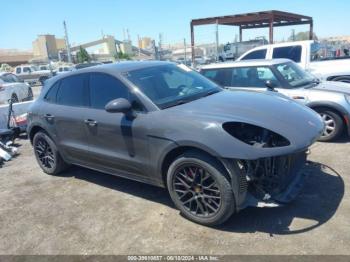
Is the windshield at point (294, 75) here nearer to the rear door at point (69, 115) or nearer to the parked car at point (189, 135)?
the parked car at point (189, 135)

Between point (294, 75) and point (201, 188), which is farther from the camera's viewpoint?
point (294, 75)

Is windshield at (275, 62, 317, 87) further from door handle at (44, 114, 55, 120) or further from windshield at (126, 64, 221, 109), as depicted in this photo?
door handle at (44, 114, 55, 120)

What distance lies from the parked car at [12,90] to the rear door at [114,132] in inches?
371

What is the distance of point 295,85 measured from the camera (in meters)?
6.62

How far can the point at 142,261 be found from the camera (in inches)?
129

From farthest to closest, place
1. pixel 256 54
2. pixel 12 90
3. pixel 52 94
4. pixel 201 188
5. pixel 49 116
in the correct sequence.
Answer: pixel 12 90 < pixel 256 54 < pixel 52 94 < pixel 49 116 < pixel 201 188

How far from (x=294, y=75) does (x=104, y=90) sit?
4119mm

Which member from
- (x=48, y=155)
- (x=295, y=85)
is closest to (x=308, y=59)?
(x=295, y=85)

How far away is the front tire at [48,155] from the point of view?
5.55 m

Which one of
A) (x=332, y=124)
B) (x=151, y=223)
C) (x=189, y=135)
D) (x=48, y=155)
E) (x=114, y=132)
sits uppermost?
(x=189, y=135)

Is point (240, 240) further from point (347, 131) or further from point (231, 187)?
point (347, 131)

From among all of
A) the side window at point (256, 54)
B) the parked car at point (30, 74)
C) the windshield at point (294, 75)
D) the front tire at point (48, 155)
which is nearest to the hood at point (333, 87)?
the windshield at point (294, 75)

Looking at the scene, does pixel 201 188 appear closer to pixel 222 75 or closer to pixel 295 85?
pixel 295 85

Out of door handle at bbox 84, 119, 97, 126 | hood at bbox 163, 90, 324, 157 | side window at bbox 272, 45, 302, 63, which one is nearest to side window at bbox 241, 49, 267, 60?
side window at bbox 272, 45, 302, 63
